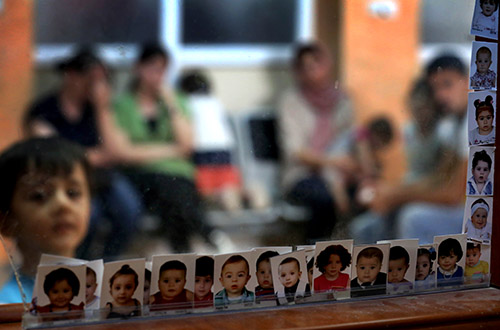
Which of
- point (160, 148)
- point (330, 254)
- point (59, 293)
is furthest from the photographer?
point (160, 148)

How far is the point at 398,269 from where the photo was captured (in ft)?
2.38

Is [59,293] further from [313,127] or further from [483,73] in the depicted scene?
[313,127]

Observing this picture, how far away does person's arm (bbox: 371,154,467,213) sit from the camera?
832mm

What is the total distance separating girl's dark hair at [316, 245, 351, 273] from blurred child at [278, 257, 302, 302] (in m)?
0.03

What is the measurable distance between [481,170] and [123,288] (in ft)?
1.72

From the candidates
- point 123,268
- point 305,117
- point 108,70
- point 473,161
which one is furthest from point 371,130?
point 123,268

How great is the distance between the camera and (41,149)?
68cm

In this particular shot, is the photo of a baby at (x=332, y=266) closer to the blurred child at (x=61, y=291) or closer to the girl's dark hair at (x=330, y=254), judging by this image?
the girl's dark hair at (x=330, y=254)

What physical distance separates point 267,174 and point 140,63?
34 centimetres

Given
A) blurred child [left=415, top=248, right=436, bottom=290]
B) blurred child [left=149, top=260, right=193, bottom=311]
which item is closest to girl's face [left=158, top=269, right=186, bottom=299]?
blurred child [left=149, top=260, right=193, bottom=311]

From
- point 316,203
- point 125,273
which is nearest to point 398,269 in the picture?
point 316,203

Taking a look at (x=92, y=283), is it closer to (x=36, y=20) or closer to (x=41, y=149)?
(x=41, y=149)

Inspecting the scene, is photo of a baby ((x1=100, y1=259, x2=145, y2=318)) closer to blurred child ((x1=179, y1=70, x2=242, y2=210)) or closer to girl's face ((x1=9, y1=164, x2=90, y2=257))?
girl's face ((x1=9, y1=164, x2=90, y2=257))

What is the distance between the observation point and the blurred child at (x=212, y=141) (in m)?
1.03
